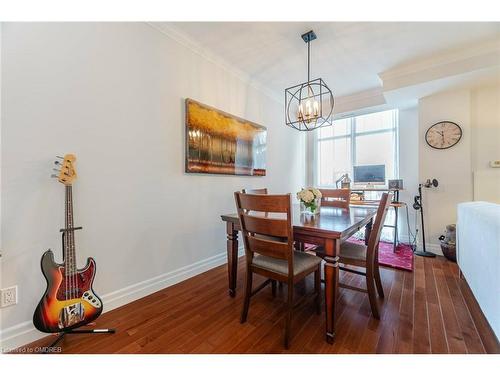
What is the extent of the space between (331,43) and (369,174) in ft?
7.85

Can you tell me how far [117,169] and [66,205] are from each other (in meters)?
0.47

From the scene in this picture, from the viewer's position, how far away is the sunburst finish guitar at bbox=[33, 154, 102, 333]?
128cm

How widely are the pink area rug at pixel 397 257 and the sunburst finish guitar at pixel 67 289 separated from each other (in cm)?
304

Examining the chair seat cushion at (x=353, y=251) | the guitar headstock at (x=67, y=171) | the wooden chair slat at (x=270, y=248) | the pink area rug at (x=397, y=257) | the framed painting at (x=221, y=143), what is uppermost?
the framed painting at (x=221, y=143)

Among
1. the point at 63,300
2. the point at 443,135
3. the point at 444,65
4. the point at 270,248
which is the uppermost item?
the point at 444,65

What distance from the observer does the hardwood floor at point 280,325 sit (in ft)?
4.34

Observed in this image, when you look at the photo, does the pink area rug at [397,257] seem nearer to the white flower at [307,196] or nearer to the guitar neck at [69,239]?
the white flower at [307,196]

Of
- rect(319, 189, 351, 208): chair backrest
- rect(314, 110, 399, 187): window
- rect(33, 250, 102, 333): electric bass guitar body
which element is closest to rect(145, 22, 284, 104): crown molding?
rect(314, 110, 399, 187): window

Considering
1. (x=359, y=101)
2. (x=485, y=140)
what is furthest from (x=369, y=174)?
(x=485, y=140)

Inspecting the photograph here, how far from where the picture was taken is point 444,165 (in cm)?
306

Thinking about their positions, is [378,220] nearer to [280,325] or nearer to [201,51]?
[280,325]

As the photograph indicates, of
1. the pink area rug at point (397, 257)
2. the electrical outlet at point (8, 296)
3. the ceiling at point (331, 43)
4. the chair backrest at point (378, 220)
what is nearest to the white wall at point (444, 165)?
the pink area rug at point (397, 257)
